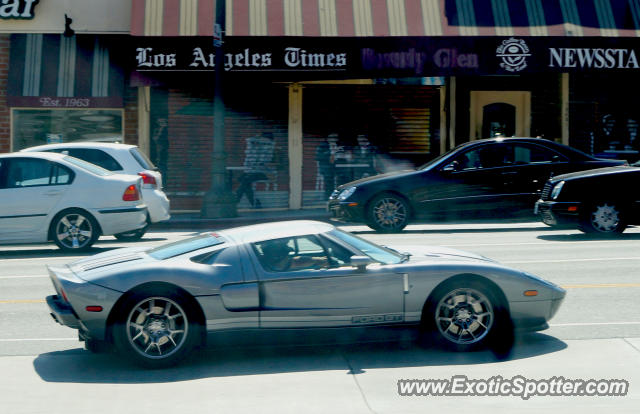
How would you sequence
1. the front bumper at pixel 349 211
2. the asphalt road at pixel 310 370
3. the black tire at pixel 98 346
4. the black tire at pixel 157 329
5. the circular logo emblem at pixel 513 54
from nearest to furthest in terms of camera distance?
the asphalt road at pixel 310 370 < the black tire at pixel 157 329 < the black tire at pixel 98 346 < the front bumper at pixel 349 211 < the circular logo emblem at pixel 513 54

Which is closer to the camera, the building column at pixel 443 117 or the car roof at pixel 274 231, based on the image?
the car roof at pixel 274 231

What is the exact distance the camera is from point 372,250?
770 centimetres

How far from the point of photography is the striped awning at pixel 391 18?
2102 centimetres

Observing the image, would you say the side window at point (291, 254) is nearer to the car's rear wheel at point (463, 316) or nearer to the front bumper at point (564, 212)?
the car's rear wheel at point (463, 316)

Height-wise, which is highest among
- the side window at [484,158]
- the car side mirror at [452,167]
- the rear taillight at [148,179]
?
the side window at [484,158]

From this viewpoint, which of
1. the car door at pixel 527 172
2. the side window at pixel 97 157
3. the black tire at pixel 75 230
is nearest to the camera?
the black tire at pixel 75 230

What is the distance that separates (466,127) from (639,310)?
1448 centimetres

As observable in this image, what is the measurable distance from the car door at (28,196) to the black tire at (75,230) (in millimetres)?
211

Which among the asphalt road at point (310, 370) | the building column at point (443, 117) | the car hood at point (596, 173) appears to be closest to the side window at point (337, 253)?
the asphalt road at point (310, 370)

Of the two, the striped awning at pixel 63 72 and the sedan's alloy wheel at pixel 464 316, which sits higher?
the striped awning at pixel 63 72

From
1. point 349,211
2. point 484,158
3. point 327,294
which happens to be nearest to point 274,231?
point 327,294

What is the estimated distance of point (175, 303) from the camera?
708 cm

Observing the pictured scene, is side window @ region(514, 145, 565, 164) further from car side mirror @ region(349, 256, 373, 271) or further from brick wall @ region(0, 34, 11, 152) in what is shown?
brick wall @ region(0, 34, 11, 152)

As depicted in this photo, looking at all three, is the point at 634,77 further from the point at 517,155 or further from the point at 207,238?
the point at 207,238
